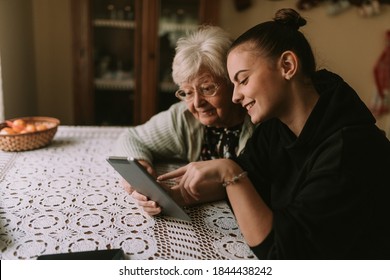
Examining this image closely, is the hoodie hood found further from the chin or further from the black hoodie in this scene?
the chin

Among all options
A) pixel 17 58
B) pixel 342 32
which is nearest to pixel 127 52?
pixel 17 58

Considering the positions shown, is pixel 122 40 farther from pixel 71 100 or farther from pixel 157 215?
pixel 157 215

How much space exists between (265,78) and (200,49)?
390 millimetres

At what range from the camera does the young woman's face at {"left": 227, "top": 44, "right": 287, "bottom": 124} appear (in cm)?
73

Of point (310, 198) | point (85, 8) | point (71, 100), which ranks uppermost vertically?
point (85, 8)

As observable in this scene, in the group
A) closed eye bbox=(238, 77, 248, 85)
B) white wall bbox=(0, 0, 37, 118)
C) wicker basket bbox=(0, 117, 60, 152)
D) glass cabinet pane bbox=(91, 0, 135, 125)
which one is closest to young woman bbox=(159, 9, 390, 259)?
closed eye bbox=(238, 77, 248, 85)

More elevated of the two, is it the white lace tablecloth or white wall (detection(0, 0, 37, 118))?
white wall (detection(0, 0, 37, 118))

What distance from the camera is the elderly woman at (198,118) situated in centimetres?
106

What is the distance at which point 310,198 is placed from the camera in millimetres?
605

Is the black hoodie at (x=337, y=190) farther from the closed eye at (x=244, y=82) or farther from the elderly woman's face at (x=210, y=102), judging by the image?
the elderly woman's face at (x=210, y=102)

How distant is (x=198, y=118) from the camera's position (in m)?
1.15

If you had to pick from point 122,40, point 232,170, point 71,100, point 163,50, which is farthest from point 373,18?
point 232,170

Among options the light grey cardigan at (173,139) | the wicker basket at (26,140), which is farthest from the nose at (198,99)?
the wicker basket at (26,140)

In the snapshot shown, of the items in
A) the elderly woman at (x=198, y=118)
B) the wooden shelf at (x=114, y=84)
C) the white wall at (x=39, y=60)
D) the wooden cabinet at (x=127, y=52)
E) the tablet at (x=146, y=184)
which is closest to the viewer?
the tablet at (x=146, y=184)
